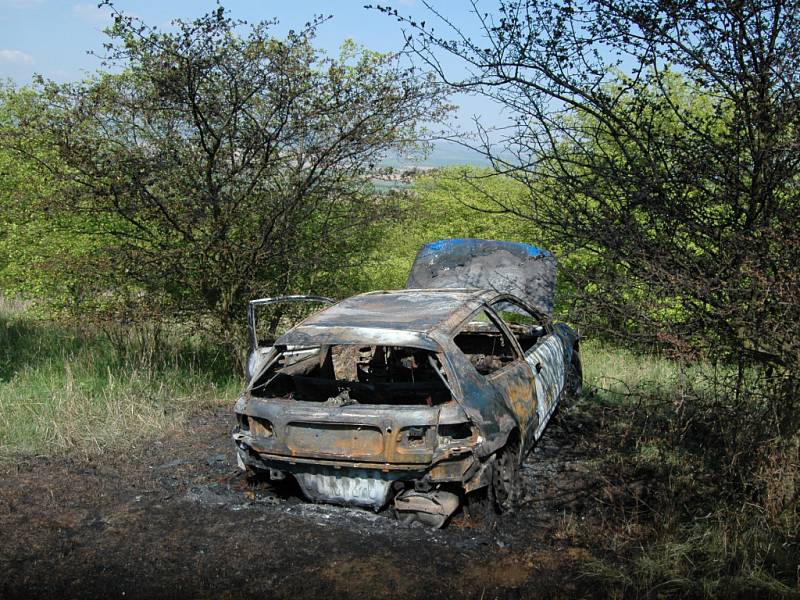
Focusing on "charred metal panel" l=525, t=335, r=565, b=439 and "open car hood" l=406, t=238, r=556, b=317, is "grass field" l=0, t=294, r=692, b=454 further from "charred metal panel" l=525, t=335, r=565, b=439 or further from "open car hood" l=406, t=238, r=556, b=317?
"open car hood" l=406, t=238, r=556, b=317

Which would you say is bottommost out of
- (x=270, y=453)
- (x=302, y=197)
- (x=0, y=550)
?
(x=0, y=550)

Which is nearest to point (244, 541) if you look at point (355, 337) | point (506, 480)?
point (355, 337)

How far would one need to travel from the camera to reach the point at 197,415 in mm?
8172

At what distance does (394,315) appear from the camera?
5617 millimetres

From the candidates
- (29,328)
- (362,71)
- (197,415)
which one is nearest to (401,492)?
(197,415)

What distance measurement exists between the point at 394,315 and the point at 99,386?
467 cm

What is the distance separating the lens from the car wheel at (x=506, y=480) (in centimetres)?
515

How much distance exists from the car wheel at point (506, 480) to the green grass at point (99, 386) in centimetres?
372

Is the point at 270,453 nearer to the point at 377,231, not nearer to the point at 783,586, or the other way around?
the point at 783,586

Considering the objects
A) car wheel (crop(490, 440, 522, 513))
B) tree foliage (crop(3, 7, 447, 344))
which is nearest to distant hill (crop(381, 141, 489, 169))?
tree foliage (crop(3, 7, 447, 344))

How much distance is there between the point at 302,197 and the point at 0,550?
5407 millimetres

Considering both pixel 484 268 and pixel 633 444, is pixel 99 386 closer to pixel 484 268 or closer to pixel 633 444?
pixel 484 268

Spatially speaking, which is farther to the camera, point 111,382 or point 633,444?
point 111,382

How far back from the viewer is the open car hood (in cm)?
861
